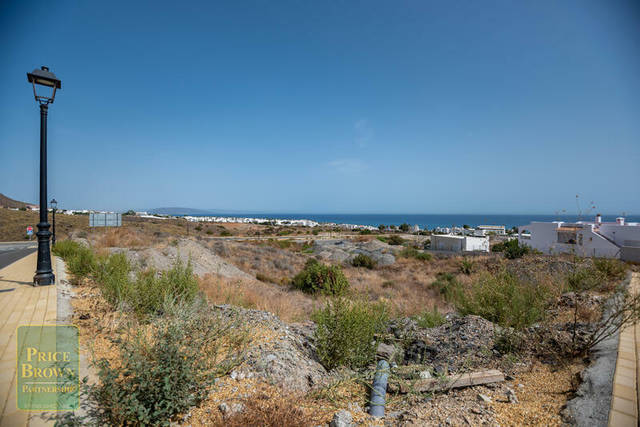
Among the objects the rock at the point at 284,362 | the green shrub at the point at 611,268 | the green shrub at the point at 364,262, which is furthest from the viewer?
the green shrub at the point at 364,262

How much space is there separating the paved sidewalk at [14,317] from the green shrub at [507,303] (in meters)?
6.15

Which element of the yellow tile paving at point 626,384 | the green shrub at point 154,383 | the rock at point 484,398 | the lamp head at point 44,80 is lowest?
the rock at point 484,398

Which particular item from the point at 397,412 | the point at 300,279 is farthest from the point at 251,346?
the point at 300,279

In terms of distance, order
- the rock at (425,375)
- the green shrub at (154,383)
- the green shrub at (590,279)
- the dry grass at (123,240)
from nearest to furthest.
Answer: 1. the green shrub at (154,383)
2. the rock at (425,375)
3. the green shrub at (590,279)
4. the dry grass at (123,240)

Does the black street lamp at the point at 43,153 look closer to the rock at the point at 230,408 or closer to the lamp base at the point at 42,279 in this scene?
the lamp base at the point at 42,279

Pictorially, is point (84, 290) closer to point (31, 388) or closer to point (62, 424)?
point (31, 388)

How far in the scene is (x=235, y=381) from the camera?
3117mm

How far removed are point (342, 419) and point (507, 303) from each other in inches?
170

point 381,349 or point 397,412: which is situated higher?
point 397,412

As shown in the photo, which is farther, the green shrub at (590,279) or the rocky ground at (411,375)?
the green shrub at (590,279)

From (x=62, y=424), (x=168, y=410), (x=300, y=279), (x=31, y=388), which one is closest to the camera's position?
(x=62, y=424)

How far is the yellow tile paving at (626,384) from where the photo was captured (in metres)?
2.42

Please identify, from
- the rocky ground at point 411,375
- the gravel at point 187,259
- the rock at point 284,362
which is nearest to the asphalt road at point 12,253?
the gravel at point 187,259

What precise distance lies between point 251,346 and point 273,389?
967 millimetres
